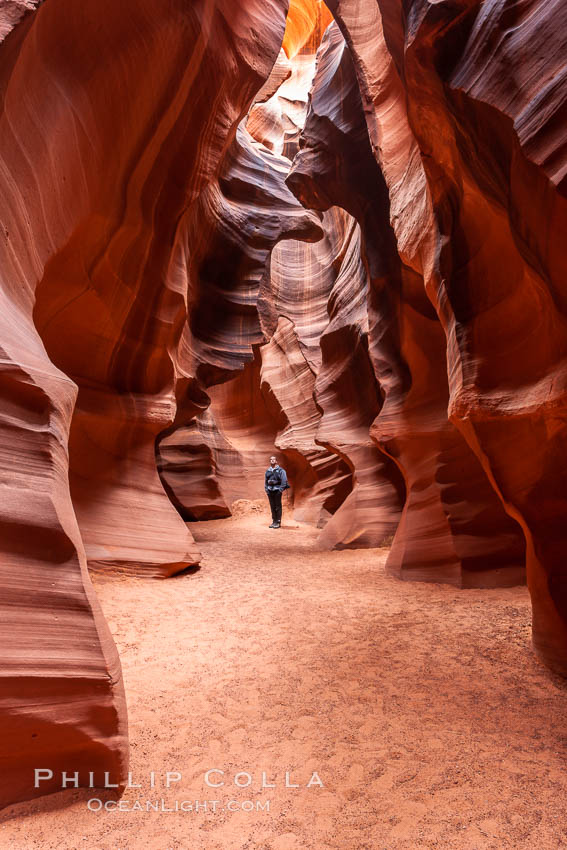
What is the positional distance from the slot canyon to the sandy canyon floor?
18 millimetres

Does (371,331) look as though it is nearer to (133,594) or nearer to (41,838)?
(133,594)

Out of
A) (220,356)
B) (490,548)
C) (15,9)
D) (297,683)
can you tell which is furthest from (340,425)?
(15,9)

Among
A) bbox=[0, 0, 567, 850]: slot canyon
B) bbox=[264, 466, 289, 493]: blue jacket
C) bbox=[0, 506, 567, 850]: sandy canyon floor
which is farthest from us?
bbox=[264, 466, 289, 493]: blue jacket

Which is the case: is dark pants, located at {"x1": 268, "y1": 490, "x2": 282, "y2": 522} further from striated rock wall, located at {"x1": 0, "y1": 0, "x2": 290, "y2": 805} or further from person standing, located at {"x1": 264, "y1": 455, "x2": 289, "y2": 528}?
striated rock wall, located at {"x1": 0, "y1": 0, "x2": 290, "y2": 805}

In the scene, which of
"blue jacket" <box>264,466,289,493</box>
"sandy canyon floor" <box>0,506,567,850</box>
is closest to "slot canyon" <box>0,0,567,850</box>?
"sandy canyon floor" <box>0,506,567,850</box>

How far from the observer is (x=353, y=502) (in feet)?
32.6

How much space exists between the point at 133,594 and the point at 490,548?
4.35 meters

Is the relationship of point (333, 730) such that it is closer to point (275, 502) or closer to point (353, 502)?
point (353, 502)

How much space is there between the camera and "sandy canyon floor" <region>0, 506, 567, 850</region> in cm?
198

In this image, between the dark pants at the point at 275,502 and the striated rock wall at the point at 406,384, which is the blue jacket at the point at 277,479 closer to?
the dark pants at the point at 275,502

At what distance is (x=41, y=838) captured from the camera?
1.85 m

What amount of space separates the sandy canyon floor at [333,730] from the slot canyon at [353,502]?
2 cm

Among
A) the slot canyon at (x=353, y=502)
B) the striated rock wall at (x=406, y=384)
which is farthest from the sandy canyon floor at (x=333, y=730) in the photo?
the striated rock wall at (x=406, y=384)

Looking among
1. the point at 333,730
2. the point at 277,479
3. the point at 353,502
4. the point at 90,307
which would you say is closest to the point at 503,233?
the point at 333,730
